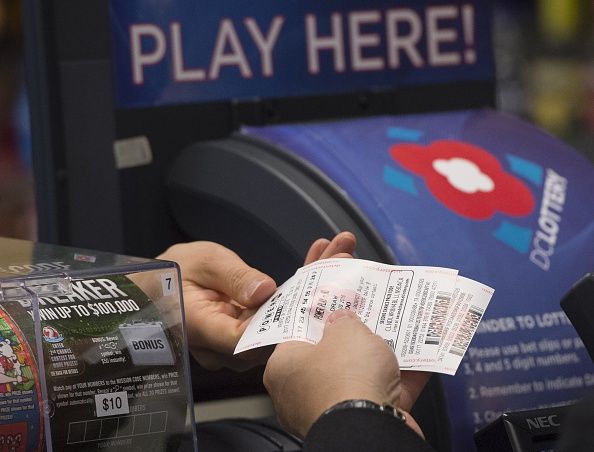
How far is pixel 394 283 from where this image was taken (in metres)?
1.39

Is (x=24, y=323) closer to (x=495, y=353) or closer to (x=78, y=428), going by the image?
(x=78, y=428)

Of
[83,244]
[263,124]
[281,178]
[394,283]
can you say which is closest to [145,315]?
[394,283]

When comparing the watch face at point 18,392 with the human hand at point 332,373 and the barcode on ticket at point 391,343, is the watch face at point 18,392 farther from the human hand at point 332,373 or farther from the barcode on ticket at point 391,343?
the barcode on ticket at point 391,343

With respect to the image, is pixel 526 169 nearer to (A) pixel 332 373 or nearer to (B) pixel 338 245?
(B) pixel 338 245

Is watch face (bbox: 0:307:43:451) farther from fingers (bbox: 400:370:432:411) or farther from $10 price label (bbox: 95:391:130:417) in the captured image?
fingers (bbox: 400:370:432:411)

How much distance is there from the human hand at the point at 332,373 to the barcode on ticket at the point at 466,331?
0.07 metres

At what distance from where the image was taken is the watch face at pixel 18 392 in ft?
4.16

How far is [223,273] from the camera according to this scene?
1613 millimetres

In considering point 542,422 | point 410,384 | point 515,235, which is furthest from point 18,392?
point 515,235

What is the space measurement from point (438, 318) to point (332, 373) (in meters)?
0.15

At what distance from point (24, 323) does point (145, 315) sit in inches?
5.6

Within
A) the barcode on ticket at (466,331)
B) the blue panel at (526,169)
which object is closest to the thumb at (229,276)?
the barcode on ticket at (466,331)

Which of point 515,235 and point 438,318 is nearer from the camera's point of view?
point 438,318

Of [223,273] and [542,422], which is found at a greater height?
[223,273]
